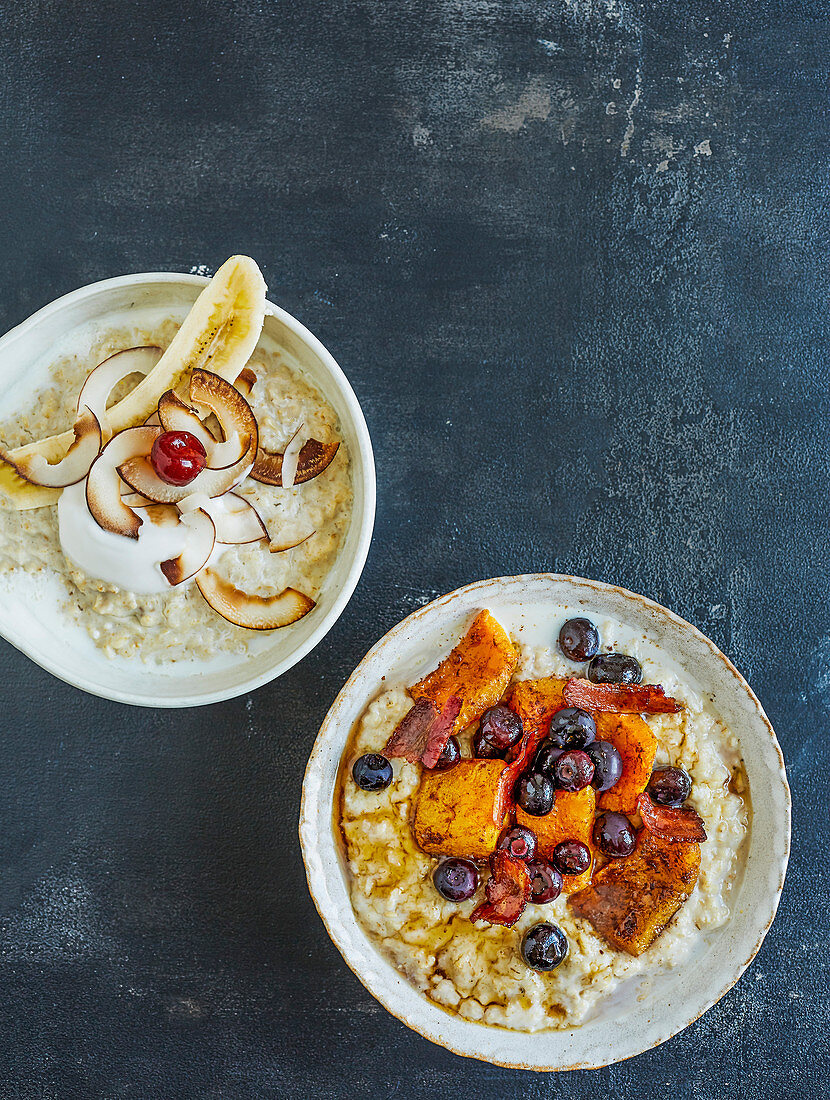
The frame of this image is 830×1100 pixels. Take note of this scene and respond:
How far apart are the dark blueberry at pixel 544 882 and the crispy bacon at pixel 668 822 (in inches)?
11.1

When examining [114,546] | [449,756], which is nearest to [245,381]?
[114,546]

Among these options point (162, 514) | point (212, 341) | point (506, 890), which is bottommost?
point (506, 890)

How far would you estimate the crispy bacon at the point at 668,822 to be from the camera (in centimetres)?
211

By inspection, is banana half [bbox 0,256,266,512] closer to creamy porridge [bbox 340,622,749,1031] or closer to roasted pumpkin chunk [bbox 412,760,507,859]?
creamy porridge [bbox 340,622,749,1031]

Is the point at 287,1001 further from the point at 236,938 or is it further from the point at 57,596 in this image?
the point at 57,596

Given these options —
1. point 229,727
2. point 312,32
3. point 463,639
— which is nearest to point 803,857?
point 463,639

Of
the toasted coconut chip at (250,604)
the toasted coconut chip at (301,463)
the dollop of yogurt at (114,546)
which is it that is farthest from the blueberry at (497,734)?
the dollop of yogurt at (114,546)

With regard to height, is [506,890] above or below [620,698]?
below

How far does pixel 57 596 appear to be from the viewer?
2.12 meters

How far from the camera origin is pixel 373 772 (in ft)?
6.80

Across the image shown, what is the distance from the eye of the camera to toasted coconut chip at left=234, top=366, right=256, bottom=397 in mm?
2041

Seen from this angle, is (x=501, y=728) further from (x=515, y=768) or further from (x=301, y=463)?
(x=301, y=463)

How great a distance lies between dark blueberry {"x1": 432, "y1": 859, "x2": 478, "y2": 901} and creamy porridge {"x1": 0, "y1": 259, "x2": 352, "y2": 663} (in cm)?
76

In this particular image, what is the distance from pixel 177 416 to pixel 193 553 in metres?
0.33
